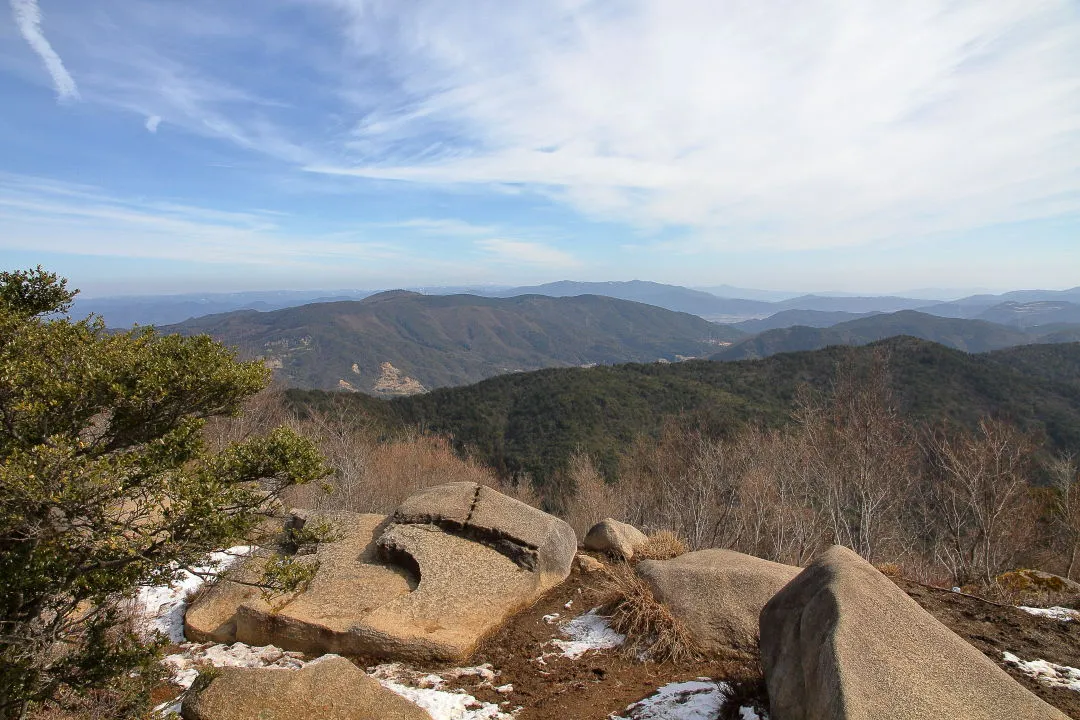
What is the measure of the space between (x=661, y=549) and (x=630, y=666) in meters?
4.68

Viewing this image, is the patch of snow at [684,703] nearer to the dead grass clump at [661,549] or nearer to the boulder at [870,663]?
the boulder at [870,663]

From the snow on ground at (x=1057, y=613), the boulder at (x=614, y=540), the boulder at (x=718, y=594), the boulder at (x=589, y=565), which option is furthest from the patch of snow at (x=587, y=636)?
the snow on ground at (x=1057, y=613)

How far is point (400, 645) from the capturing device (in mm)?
8039

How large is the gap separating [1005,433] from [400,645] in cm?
2035

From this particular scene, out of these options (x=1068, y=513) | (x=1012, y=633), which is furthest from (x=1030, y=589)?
(x=1068, y=513)

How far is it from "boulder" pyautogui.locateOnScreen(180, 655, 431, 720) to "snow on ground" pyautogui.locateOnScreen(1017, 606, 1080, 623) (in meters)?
8.91

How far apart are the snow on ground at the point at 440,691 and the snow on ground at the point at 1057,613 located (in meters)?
7.89

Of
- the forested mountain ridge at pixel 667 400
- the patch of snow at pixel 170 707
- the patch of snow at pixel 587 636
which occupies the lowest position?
the forested mountain ridge at pixel 667 400

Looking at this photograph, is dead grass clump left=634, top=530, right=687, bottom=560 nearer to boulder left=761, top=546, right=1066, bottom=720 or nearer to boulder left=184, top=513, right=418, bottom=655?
boulder left=184, top=513, right=418, bottom=655

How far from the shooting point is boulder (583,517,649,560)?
504 inches

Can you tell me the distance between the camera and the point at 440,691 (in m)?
7.20

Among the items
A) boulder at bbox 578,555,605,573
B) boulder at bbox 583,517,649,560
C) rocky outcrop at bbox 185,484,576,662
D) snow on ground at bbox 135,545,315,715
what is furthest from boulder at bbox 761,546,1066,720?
boulder at bbox 583,517,649,560

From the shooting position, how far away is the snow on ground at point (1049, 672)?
614 centimetres

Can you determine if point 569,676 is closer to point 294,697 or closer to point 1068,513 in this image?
point 294,697
